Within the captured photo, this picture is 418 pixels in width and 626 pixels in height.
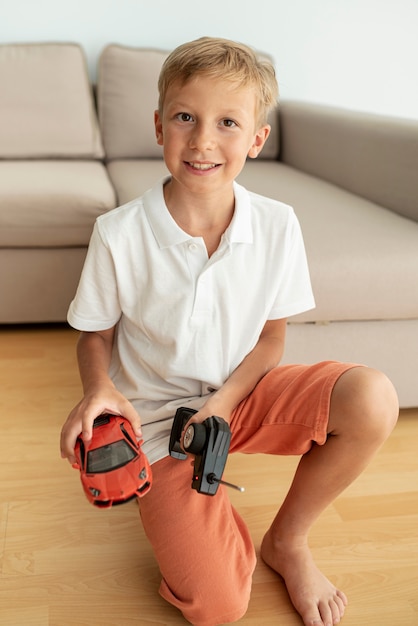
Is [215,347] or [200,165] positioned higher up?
[200,165]

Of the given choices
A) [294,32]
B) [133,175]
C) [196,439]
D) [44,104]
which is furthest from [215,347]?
[294,32]

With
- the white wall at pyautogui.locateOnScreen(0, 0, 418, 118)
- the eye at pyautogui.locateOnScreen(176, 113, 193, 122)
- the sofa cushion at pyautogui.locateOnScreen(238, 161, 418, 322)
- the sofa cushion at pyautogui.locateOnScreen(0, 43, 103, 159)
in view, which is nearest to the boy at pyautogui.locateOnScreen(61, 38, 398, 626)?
the eye at pyautogui.locateOnScreen(176, 113, 193, 122)

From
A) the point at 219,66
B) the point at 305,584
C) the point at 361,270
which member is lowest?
the point at 305,584

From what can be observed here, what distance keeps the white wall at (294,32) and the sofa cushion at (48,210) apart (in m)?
0.94

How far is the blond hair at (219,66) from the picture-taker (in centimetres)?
101

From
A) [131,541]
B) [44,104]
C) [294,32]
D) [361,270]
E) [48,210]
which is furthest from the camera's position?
[294,32]

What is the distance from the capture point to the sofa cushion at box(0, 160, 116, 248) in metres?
1.89

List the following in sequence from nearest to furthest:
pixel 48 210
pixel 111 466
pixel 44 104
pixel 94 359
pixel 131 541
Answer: pixel 111 466 → pixel 94 359 → pixel 131 541 → pixel 48 210 → pixel 44 104

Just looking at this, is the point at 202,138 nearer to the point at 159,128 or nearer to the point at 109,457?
the point at 159,128

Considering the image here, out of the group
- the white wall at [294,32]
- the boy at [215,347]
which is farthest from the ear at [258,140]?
the white wall at [294,32]

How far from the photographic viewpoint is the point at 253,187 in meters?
2.05

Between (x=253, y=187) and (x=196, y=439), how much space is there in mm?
1265

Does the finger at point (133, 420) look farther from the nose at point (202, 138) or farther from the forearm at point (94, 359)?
the nose at point (202, 138)

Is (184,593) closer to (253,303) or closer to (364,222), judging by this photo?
(253,303)
